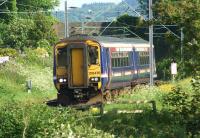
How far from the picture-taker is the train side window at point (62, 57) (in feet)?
86.9

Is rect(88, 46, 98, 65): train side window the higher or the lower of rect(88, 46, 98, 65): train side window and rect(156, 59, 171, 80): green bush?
the higher

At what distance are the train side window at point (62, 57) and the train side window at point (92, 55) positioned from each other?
105cm

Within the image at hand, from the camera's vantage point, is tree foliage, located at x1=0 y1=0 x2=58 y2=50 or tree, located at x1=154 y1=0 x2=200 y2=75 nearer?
tree, located at x1=154 y1=0 x2=200 y2=75

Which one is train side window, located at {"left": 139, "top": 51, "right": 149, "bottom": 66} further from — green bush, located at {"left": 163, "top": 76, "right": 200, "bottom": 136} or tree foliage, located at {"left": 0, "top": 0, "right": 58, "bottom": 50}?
tree foliage, located at {"left": 0, "top": 0, "right": 58, "bottom": 50}

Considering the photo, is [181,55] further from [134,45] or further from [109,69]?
[134,45]

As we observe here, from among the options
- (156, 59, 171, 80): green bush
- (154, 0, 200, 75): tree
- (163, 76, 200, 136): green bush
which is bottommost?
(156, 59, 171, 80): green bush

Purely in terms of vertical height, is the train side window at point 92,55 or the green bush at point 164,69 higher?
the train side window at point 92,55

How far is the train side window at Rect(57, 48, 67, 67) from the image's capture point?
2650 cm

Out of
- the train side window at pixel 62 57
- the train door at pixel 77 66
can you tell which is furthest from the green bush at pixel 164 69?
the train door at pixel 77 66

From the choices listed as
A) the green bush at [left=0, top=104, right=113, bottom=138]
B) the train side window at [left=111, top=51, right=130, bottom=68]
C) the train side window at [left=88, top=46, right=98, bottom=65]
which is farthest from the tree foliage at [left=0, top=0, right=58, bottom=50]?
the green bush at [left=0, top=104, right=113, bottom=138]

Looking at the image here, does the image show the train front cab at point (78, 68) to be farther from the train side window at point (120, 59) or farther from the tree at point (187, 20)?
the tree at point (187, 20)

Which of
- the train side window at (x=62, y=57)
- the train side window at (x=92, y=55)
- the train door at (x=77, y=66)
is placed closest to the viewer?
the train door at (x=77, y=66)

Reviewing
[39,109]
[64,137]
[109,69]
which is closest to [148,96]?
[109,69]

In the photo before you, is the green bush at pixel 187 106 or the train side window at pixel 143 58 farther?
the train side window at pixel 143 58
